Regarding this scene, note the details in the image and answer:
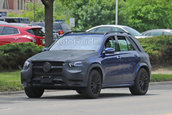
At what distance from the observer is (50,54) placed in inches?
577

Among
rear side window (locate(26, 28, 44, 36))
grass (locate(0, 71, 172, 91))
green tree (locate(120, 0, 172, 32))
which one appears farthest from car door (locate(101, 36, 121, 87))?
green tree (locate(120, 0, 172, 32))

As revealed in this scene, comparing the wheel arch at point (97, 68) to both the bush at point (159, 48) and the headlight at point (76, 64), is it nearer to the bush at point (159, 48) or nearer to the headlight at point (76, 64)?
the headlight at point (76, 64)

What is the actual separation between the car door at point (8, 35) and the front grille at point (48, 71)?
11631 millimetres

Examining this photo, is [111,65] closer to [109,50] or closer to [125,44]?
[109,50]

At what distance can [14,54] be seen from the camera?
73.6 ft

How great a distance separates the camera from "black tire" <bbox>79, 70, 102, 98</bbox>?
14.1m

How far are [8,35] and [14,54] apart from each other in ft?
12.5

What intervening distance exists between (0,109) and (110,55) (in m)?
4.68

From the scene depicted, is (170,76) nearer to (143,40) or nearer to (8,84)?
(143,40)

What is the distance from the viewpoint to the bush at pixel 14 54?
22.2 meters

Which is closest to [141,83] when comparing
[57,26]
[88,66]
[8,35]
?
[88,66]

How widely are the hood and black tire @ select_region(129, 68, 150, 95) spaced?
216 centimetres

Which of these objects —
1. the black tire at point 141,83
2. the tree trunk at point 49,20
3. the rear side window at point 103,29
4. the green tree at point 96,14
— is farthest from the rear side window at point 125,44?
the green tree at point 96,14

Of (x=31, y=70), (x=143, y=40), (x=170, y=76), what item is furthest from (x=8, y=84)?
(x=143, y=40)
